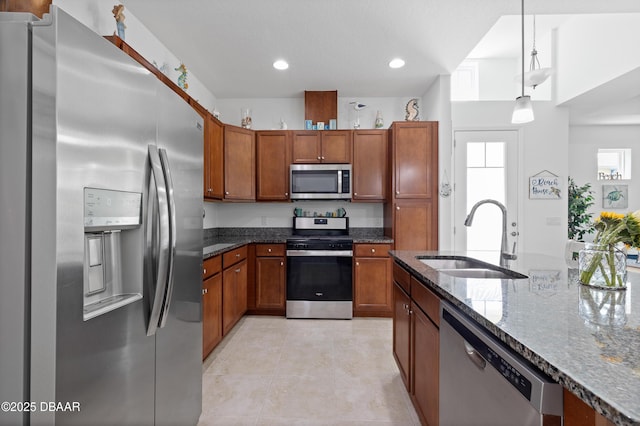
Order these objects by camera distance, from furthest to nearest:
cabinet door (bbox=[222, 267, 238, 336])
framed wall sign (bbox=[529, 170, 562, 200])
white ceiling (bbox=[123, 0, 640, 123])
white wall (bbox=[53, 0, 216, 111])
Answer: framed wall sign (bbox=[529, 170, 562, 200]) → cabinet door (bbox=[222, 267, 238, 336]) → white ceiling (bbox=[123, 0, 640, 123]) → white wall (bbox=[53, 0, 216, 111])

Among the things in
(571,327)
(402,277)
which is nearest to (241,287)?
(402,277)

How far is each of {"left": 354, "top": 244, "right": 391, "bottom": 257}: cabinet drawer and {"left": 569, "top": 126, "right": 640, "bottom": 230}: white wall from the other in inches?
151

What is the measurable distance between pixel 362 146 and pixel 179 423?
127 inches

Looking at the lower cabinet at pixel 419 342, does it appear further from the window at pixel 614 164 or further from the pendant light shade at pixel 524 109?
the window at pixel 614 164

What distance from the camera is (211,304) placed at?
8.39ft

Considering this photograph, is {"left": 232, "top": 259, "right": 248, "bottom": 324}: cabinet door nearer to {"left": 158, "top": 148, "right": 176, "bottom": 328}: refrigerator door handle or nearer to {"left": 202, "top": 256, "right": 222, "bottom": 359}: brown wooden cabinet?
{"left": 202, "top": 256, "right": 222, "bottom": 359}: brown wooden cabinet

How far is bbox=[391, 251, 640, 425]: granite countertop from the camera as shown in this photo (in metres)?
0.54

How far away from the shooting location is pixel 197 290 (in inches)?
64.0

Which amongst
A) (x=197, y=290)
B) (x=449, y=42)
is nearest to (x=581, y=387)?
(x=197, y=290)

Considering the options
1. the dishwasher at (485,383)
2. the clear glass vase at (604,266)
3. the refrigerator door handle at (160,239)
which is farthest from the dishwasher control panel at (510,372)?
the refrigerator door handle at (160,239)

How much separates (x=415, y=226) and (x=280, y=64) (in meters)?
2.34

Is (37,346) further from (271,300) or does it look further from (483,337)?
(271,300)

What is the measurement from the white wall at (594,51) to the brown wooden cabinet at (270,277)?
387 cm

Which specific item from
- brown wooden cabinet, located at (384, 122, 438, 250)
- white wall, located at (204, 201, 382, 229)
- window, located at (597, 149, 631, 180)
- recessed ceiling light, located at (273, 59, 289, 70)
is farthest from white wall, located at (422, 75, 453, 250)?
window, located at (597, 149, 631, 180)
